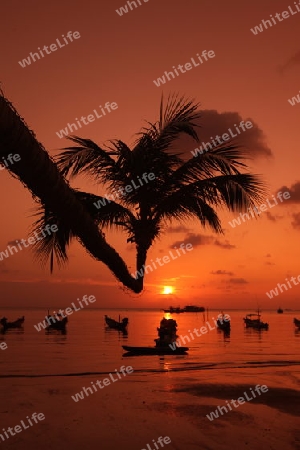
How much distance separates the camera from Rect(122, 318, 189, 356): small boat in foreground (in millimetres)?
31120

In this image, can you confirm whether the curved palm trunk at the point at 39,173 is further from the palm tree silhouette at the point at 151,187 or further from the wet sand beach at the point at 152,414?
the wet sand beach at the point at 152,414

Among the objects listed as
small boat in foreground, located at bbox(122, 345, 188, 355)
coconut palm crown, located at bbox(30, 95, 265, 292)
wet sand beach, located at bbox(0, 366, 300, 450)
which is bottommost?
small boat in foreground, located at bbox(122, 345, 188, 355)

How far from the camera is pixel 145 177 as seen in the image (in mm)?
7148

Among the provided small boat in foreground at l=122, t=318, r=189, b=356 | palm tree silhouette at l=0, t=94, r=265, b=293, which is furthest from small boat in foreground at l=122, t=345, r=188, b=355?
palm tree silhouette at l=0, t=94, r=265, b=293

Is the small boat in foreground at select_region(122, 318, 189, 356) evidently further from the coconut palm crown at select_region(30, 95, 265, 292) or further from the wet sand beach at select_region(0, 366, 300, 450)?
the coconut palm crown at select_region(30, 95, 265, 292)

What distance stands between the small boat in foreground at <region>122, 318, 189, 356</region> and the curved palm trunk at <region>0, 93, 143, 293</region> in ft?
89.8

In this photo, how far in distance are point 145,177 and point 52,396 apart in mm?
12885

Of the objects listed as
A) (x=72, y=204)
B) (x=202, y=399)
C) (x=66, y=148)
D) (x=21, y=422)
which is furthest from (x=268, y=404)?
(x=72, y=204)

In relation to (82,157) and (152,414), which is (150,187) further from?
(152,414)

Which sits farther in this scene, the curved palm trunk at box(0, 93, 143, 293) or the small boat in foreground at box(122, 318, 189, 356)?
the small boat in foreground at box(122, 318, 189, 356)

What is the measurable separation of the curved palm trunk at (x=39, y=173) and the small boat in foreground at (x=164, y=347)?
27386 millimetres

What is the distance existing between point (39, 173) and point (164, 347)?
96.5ft

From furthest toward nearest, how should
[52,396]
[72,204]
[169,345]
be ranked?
[169,345] < [52,396] < [72,204]

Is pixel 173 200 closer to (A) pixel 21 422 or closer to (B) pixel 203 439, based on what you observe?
(B) pixel 203 439
